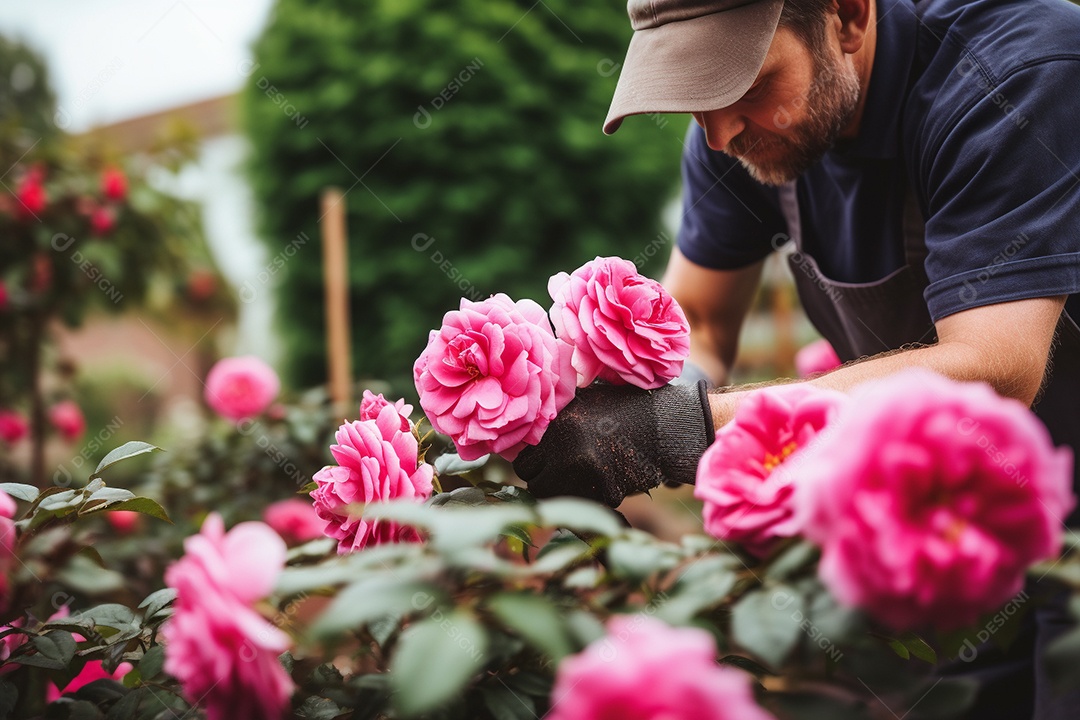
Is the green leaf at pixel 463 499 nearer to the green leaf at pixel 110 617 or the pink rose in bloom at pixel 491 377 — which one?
the pink rose in bloom at pixel 491 377

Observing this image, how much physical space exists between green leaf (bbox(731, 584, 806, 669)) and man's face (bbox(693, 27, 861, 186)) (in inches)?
37.9

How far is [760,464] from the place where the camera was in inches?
26.6

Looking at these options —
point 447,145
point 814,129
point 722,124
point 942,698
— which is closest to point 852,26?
point 814,129

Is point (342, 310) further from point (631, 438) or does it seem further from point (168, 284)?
point (631, 438)

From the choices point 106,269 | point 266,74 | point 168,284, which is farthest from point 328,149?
point 106,269

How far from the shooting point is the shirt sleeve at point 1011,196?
1.18 m

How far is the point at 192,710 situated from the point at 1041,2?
159 cm

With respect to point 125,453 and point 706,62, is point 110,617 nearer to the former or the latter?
point 125,453

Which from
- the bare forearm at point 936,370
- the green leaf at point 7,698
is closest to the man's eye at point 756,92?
the bare forearm at point 936,370

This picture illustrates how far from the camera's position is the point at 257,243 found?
443cm

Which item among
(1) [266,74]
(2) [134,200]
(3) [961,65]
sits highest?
(1) [266,74]

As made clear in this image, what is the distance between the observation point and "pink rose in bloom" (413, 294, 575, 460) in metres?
0.90

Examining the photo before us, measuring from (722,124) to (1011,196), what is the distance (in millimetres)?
448

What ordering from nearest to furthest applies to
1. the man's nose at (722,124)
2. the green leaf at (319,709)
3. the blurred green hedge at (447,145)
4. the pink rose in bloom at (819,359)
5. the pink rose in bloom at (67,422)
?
the green leaf at (319,709) → the man's nose at (722,124) → the pink rose in bloom at (819,359) → the pink rose in bloom at (67,422) → the blurred green hedge at (447,145)
